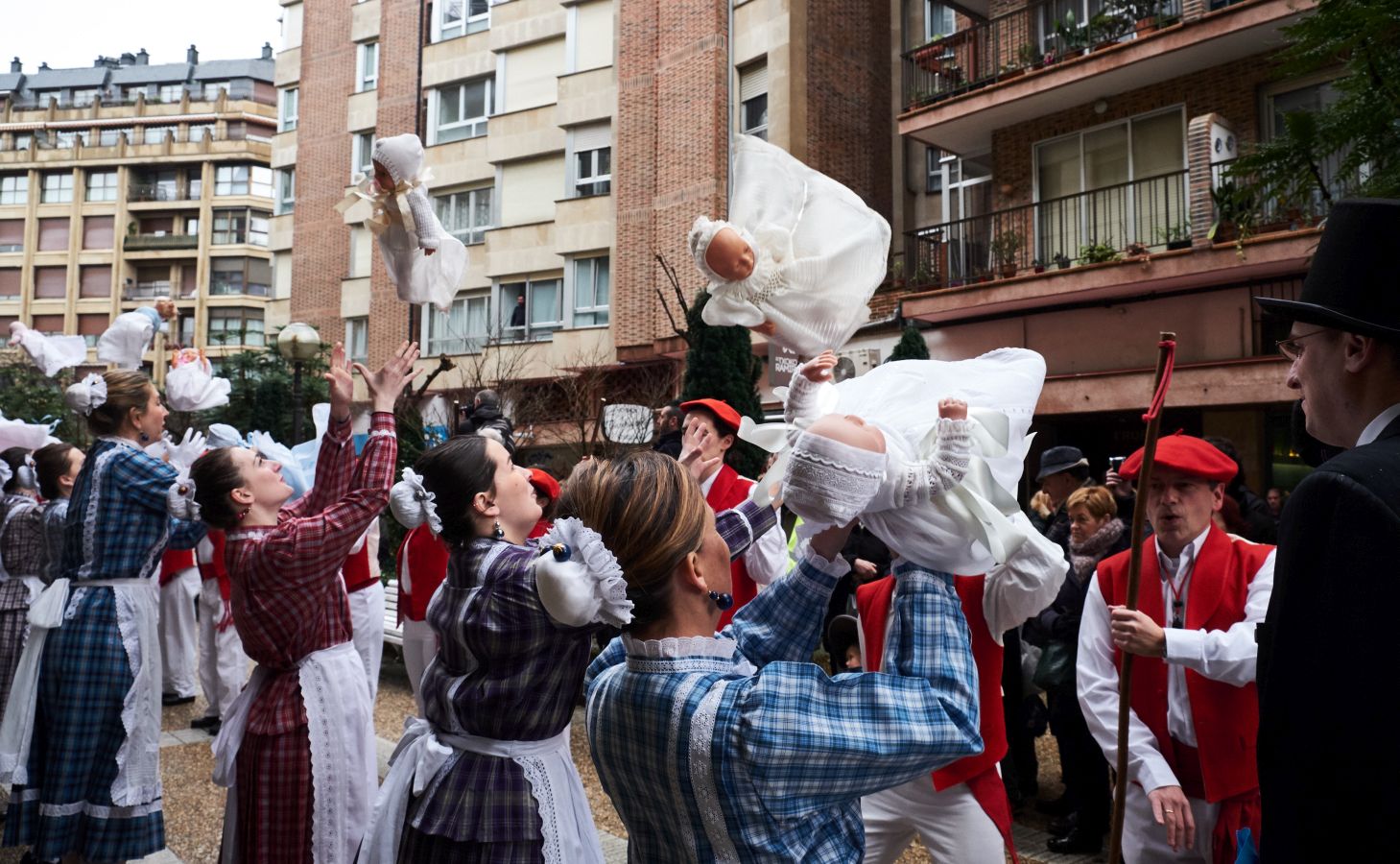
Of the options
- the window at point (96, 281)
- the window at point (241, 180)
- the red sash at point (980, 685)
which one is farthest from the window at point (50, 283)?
the red sash at point (980, 685)

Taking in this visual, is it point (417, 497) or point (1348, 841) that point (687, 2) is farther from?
point (1348, 841)

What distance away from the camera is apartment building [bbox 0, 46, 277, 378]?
56094mm

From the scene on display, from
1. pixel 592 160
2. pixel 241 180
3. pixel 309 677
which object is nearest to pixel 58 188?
pixel 241 180

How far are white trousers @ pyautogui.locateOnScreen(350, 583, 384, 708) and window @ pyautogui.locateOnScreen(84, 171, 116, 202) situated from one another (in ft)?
203

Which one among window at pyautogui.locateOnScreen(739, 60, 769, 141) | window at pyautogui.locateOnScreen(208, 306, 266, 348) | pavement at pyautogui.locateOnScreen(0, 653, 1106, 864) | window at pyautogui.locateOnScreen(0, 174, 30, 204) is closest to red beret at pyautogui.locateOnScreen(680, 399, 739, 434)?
pavement at pyautogui.locateOnScreen(0, 653, 1106, 864)

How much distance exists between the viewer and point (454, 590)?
2.77m

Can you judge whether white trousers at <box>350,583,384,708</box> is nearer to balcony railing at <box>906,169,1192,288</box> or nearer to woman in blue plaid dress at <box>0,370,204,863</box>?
woman in blue plaid dress at <box>0,370,204,863</box>

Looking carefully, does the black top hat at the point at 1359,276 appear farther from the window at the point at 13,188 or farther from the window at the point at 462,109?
the window at the point at 13,188

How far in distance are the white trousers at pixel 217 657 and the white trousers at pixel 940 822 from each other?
5932 millimetres

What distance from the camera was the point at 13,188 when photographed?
60.7 metres

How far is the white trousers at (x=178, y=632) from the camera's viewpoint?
8.51 metres

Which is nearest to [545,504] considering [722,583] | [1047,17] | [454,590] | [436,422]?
[454,590]

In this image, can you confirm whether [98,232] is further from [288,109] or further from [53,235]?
[288,109]

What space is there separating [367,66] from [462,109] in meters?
5.06
